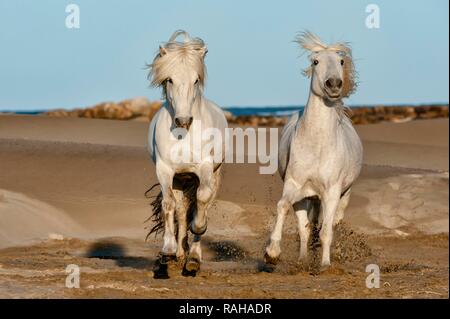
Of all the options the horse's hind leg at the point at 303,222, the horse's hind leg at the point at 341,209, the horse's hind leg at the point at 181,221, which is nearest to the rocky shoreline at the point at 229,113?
the horse's hind leg at the point at 341,209

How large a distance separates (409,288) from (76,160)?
11.5 m

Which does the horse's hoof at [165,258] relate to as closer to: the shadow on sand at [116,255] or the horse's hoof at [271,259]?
the horse's hoof at [271,259]

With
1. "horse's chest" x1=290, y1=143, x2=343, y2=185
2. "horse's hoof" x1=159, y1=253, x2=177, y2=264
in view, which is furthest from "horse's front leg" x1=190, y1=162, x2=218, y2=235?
"horse's chest" x1=290, y1=143, x2=343, y2=185

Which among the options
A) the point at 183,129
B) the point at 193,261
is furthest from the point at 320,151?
the point at 193,261

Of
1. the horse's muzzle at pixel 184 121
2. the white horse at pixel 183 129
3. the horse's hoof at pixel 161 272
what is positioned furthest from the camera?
the horse's hoof at pixel 161 272

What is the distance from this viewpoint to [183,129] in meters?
10.9

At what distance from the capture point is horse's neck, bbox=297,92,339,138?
11.2 m

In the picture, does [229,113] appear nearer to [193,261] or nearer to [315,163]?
[315,163]

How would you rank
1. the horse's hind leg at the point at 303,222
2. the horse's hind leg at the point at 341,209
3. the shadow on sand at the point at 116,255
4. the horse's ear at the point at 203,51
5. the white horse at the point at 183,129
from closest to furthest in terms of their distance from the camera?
the white horse at the point at 183,129
the horse's ear at the point at 203,51
the horse's hind leg at the point at 303,222
the horse's hind leg at the point at 341,209
the shadow on sand at the point at 116,255

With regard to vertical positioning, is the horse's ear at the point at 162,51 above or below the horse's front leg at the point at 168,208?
above

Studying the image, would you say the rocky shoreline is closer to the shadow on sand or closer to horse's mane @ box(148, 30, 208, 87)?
the shadow on sand

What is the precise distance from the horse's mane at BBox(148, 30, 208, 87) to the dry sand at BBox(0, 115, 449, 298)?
2069mm

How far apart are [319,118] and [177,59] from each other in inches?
65.8

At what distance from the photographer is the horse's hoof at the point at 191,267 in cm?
1090
